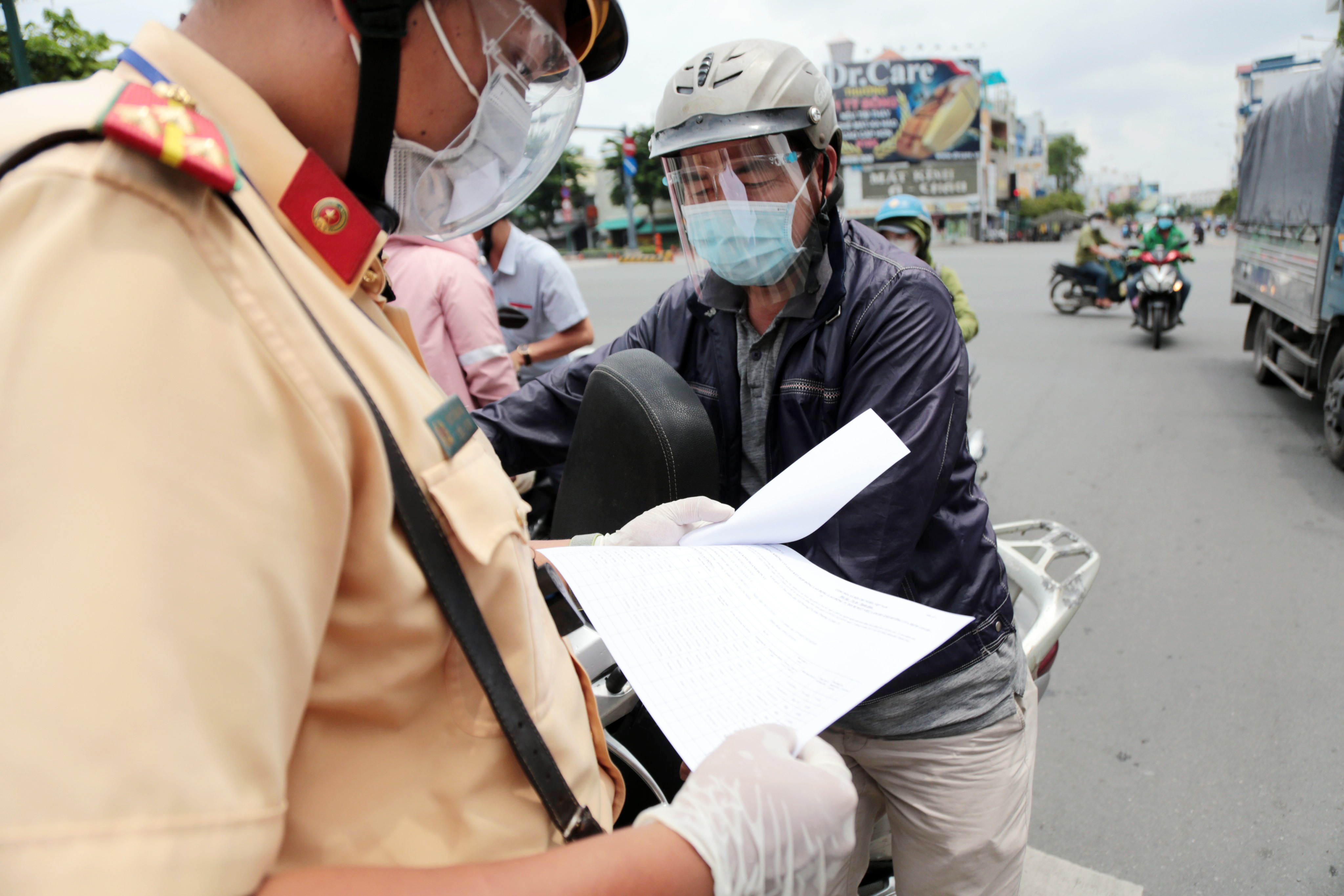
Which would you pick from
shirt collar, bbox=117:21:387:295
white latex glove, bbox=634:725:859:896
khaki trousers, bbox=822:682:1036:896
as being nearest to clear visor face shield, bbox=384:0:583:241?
shirt collar, bbox=117:21:387:295

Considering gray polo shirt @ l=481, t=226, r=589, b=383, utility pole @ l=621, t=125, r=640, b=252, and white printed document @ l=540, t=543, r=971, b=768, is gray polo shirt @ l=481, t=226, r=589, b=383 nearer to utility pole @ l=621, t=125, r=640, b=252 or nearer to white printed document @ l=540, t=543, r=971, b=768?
white printed document @ l=540, t=543, r=971, b=768

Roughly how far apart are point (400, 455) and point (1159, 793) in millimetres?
2816

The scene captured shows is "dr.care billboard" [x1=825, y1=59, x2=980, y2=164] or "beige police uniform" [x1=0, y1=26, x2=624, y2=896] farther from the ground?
"dr.care billboard" [x1=825, y1=59, x2=980, y2=164]

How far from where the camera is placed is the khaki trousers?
152 centimetres

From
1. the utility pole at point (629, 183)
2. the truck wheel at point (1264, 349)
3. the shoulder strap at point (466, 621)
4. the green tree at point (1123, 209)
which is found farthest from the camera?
the green tree at point (1123, 209)

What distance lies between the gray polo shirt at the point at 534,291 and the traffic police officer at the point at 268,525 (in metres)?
3.15

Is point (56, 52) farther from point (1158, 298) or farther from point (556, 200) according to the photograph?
point (556, 200)

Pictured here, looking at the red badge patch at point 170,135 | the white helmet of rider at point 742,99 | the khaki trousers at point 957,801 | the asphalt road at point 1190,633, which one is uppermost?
the white helmet of rider at point 742,99

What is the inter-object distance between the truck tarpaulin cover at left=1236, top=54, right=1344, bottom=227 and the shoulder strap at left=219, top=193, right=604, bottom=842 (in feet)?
23.3

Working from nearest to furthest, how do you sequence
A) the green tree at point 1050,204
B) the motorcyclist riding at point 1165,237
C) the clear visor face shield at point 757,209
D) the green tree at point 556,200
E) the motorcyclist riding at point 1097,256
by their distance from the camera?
the clear visor face shield at point 757,209
the motorcyclist riding at point 1165,237
the motorcyclist riding at point 1097,256
the green tree at point 556,200
the green tree at point 1050,204

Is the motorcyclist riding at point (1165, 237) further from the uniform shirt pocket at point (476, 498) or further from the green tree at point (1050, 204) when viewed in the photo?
the green tree at point (1050, 204)

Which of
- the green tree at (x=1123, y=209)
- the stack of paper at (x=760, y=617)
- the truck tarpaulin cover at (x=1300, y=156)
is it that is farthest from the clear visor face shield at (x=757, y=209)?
the green tree at (x=1123, y=209)

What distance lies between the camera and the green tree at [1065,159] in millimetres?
94688

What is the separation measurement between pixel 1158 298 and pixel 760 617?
35.1 ft
